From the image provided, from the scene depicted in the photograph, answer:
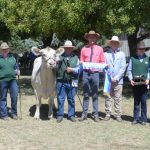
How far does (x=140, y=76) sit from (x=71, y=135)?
2393 millimetres

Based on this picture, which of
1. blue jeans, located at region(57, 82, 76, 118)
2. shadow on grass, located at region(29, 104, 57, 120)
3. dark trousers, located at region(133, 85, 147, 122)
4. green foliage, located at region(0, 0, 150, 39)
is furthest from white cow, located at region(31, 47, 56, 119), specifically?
green foliage, located at region(0, 0, 150, 39)

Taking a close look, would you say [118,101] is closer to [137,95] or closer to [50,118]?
[137,95]

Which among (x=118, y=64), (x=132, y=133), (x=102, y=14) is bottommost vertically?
(x=132, y=133)

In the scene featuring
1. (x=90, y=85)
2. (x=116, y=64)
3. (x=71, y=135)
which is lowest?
(x=71, y=135)

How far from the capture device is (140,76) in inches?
422

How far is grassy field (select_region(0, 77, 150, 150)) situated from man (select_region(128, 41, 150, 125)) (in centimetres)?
55

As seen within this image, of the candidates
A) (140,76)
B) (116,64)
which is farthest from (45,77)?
(140,76)

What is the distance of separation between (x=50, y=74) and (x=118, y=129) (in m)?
2.32

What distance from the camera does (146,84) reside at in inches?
419

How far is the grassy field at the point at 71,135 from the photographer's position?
862 cm

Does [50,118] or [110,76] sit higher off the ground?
[110,76]

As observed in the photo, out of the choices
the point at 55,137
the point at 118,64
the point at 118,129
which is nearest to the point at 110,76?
the point at 118,64

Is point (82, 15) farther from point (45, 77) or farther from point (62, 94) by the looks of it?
point (62, 94)

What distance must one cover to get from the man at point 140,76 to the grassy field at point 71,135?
552mm
